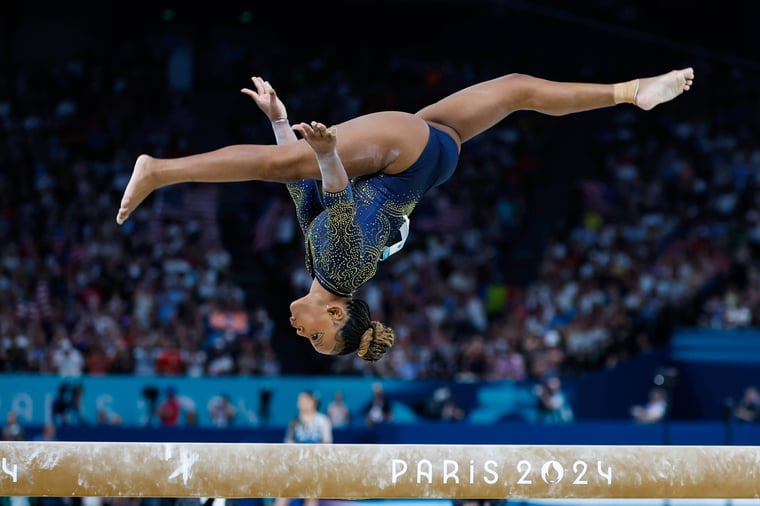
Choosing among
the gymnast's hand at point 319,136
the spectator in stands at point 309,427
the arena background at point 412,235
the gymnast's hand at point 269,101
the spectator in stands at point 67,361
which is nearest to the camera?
the gymnast's hand at point 319,136

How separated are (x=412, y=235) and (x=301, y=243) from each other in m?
1.88

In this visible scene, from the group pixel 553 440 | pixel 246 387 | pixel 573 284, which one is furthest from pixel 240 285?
pixel 553 440

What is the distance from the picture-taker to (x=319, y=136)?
4.63m

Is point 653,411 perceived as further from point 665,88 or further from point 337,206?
point 337,206

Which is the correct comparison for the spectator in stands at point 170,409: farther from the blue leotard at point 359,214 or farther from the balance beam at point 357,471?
the balance beam at point 357,471

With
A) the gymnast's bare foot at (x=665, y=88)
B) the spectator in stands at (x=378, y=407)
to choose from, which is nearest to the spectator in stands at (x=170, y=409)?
the spectator in stands at (x=378, y=407)

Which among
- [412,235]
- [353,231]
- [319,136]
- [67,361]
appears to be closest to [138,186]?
[319,136]

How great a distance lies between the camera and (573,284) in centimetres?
1622

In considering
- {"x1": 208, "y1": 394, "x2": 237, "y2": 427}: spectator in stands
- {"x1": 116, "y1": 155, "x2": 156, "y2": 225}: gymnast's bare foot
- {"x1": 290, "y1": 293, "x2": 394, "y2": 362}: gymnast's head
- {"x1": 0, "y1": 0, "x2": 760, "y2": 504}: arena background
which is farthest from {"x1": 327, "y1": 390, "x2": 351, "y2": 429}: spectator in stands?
{"x1": 116, "y1": 155, "x2": 156, "y2": 225}: gymnast's bare foot

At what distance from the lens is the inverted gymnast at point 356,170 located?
4848 millimetres

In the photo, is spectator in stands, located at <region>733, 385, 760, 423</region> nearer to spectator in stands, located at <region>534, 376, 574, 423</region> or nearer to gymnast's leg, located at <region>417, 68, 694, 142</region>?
spectator in stands, located at <region>534, 376, 574, 423</region>

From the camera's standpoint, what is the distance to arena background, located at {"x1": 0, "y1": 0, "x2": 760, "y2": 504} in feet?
43.1

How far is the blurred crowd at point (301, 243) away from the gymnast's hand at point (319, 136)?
9352 mm

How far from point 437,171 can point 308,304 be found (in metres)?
1.00
